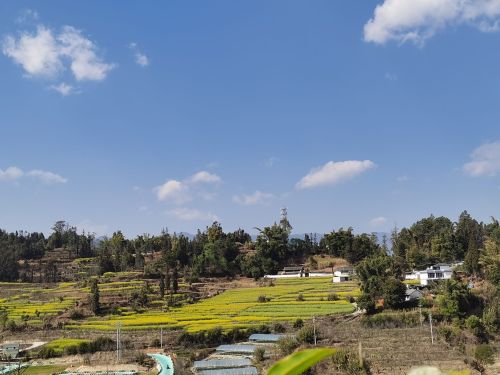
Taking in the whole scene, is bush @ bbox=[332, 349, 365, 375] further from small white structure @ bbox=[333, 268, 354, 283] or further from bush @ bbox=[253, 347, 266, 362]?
small white structure @ bbox=[333, 268, 354, 283]

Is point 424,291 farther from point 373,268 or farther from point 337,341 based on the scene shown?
point 337,341

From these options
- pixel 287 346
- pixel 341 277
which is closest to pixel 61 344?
pixel 287 346

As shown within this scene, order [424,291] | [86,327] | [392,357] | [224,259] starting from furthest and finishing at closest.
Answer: [224,259] → [424,291] → [86,327] → [392,357]

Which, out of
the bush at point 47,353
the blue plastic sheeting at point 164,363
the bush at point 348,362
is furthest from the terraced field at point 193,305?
the bush at point 348,362

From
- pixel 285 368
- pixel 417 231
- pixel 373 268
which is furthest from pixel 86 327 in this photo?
pixel 417 231

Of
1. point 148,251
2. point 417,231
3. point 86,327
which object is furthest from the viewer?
point 148,251

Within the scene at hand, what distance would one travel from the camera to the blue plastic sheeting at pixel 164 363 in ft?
73.3

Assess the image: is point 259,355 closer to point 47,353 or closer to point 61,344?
point 47,353

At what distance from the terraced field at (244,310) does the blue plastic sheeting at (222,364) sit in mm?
7749

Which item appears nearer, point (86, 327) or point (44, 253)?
point (86, 327)

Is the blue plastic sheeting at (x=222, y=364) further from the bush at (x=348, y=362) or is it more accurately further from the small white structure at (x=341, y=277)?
the small white structure at (x=341, y=277)

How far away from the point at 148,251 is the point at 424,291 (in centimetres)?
4513

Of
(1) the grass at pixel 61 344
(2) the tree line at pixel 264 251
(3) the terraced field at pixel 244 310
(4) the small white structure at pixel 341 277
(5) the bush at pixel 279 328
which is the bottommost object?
(1) the grass at pixel 61 344

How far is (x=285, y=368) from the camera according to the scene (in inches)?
39.7
